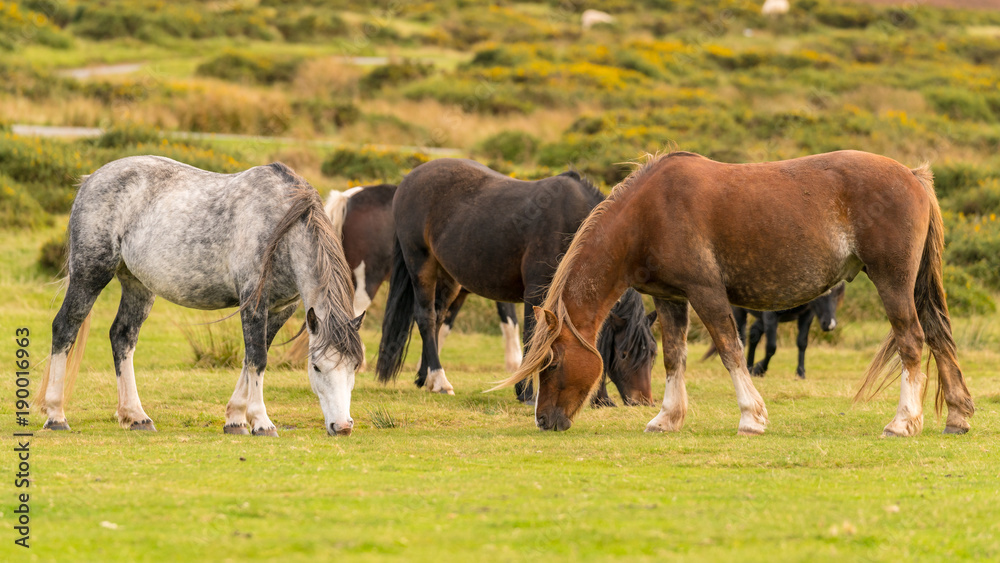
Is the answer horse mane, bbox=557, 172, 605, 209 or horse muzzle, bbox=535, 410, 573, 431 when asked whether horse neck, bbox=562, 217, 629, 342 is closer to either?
horse muzzle, bbox=535, 410, 573, 431

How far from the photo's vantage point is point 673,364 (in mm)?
8336

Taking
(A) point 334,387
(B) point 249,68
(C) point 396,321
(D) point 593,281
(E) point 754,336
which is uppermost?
(D) point 593,281

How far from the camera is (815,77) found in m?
41.6

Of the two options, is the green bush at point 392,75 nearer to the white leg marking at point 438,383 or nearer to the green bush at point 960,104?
the green bush at point 960,104

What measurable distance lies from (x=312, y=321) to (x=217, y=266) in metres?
1.17

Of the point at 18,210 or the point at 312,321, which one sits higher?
the point at 312,321

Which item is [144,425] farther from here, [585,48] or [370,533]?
[585,48]

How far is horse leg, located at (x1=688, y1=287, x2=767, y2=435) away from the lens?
7.75 m

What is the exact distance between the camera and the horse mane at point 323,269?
287 inches

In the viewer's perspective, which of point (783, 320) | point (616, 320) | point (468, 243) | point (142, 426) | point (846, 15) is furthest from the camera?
point (846, 15)

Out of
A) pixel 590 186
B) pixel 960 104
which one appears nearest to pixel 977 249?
pixel 590 186

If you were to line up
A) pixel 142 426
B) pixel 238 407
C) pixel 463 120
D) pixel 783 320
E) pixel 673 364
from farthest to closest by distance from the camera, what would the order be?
pixel 463 120
pixel 783 320
pixel 673 364
pixel 142 426
pixel 238 407

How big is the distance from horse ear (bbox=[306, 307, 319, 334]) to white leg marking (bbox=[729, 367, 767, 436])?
3285 mm

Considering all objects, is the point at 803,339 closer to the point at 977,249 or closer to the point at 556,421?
the point at 556,421
